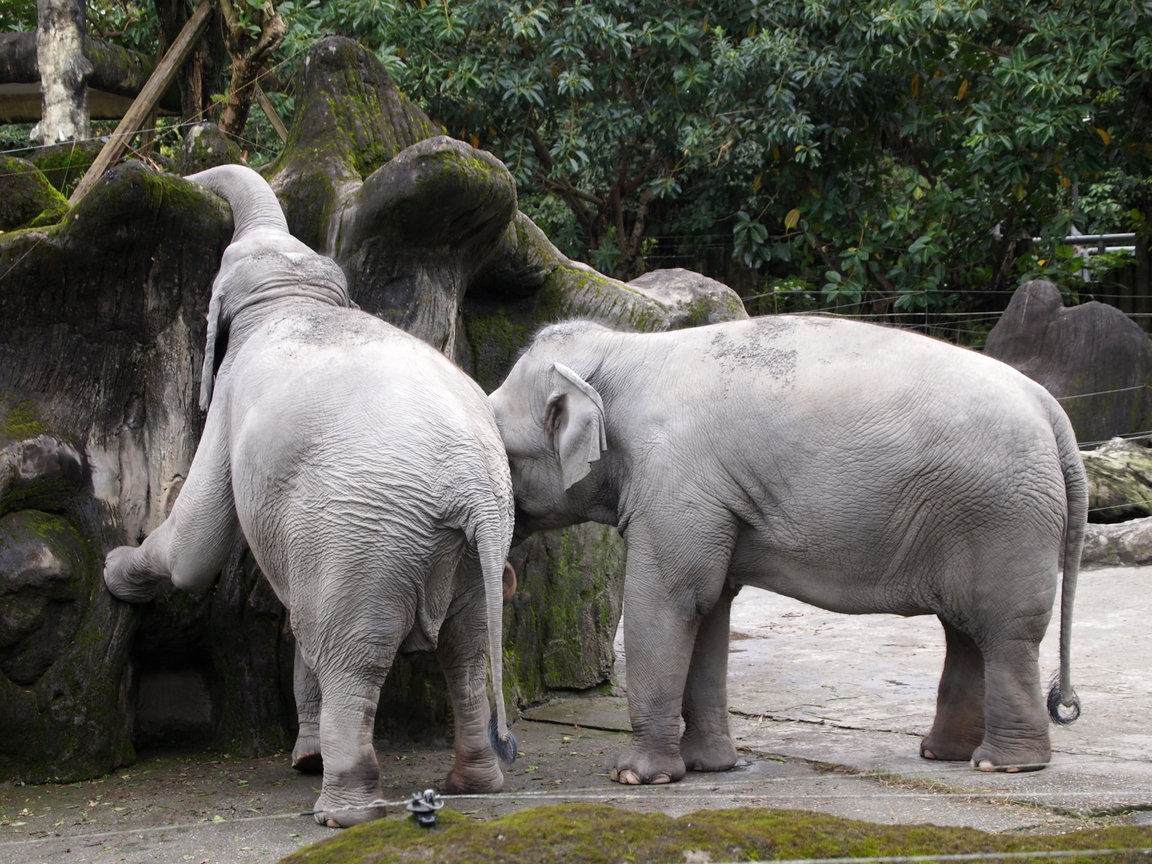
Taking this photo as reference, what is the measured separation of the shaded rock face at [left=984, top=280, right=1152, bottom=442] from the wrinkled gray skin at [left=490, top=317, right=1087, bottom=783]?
7.29 metres

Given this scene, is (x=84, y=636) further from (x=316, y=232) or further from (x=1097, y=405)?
(x=1097, y=405)

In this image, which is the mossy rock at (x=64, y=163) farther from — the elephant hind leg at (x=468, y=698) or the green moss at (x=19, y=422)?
the elephant hind leg at (x=468, y=698)

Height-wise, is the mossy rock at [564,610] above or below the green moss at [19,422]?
below

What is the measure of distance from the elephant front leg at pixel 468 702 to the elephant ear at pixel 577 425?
636mm

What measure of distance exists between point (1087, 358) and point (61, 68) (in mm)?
8601

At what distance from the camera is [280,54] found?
11438 millimetres

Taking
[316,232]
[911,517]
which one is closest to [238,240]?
[316,232]

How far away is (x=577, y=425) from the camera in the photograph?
4641 mm

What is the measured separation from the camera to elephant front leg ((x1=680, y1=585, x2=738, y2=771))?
477 cm

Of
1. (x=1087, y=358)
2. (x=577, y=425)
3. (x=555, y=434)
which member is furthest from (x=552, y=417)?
(x=1087, y=358)

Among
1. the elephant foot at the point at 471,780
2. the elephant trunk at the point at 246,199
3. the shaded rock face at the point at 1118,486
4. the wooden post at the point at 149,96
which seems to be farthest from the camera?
the shaded rock face at the point at 1118,486

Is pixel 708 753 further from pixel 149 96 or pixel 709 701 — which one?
pixel 149 96

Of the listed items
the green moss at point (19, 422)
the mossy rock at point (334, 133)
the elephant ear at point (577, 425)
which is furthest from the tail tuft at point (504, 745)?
the mossy rock at point (334, 133)

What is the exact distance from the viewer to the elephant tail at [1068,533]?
14.7 feet
